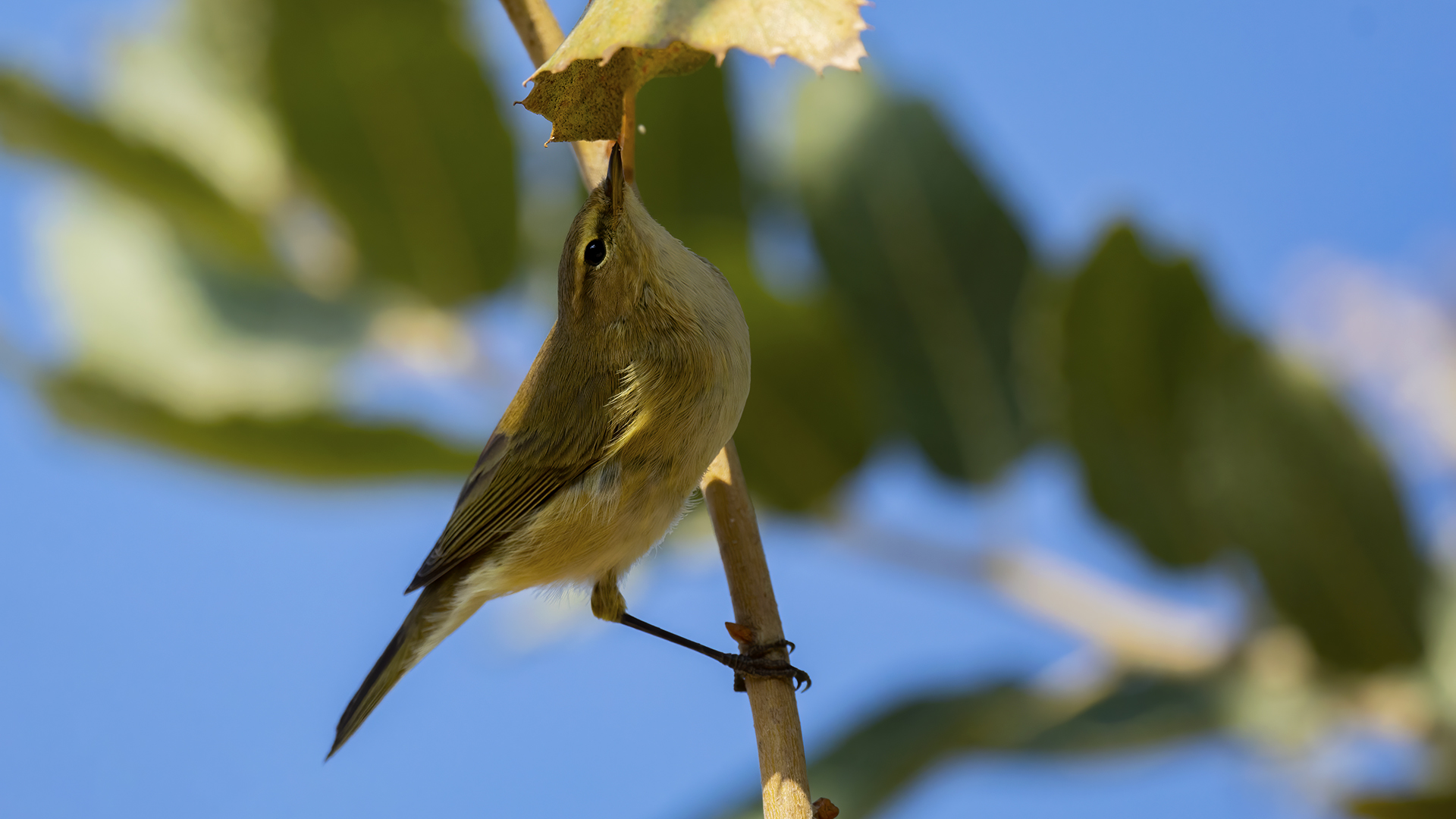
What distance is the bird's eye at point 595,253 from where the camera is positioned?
1124 millimetres

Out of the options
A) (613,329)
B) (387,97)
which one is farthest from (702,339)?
(387,97)

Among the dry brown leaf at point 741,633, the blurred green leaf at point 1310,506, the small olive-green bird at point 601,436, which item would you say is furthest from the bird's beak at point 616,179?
the blurred green leaf at point 1310,506

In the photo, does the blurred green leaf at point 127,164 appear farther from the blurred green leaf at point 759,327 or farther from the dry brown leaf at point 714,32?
the dry brown leaf at point 714,32

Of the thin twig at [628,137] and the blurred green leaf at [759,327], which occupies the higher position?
the blurred green leaf at [759,327]

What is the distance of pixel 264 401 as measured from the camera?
5.08 ft

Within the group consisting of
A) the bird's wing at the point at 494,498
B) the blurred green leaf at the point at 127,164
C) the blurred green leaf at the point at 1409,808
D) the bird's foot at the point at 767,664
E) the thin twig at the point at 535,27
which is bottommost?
the blurred green leaf at the point at 1409,808

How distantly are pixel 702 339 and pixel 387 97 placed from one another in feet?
2.72

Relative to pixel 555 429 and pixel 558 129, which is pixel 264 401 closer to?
pixel 555 429

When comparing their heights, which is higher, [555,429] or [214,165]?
[214,165]

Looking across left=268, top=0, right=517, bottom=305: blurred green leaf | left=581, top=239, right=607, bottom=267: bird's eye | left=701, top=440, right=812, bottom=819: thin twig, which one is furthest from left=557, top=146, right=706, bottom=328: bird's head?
left=268, top=0, right=517, bottom=305: blurred green leaf

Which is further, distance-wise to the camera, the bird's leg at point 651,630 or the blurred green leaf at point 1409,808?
the blurred green leaf at point 1409,808

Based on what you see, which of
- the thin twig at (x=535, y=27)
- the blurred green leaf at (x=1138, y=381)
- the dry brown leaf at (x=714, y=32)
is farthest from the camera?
the blurred green leaf at (x=1138, y=381)

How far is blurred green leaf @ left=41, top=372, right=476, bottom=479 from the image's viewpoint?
1.49 meters

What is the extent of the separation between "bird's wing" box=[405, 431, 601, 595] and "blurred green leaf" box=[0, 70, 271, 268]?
2.49 feet
